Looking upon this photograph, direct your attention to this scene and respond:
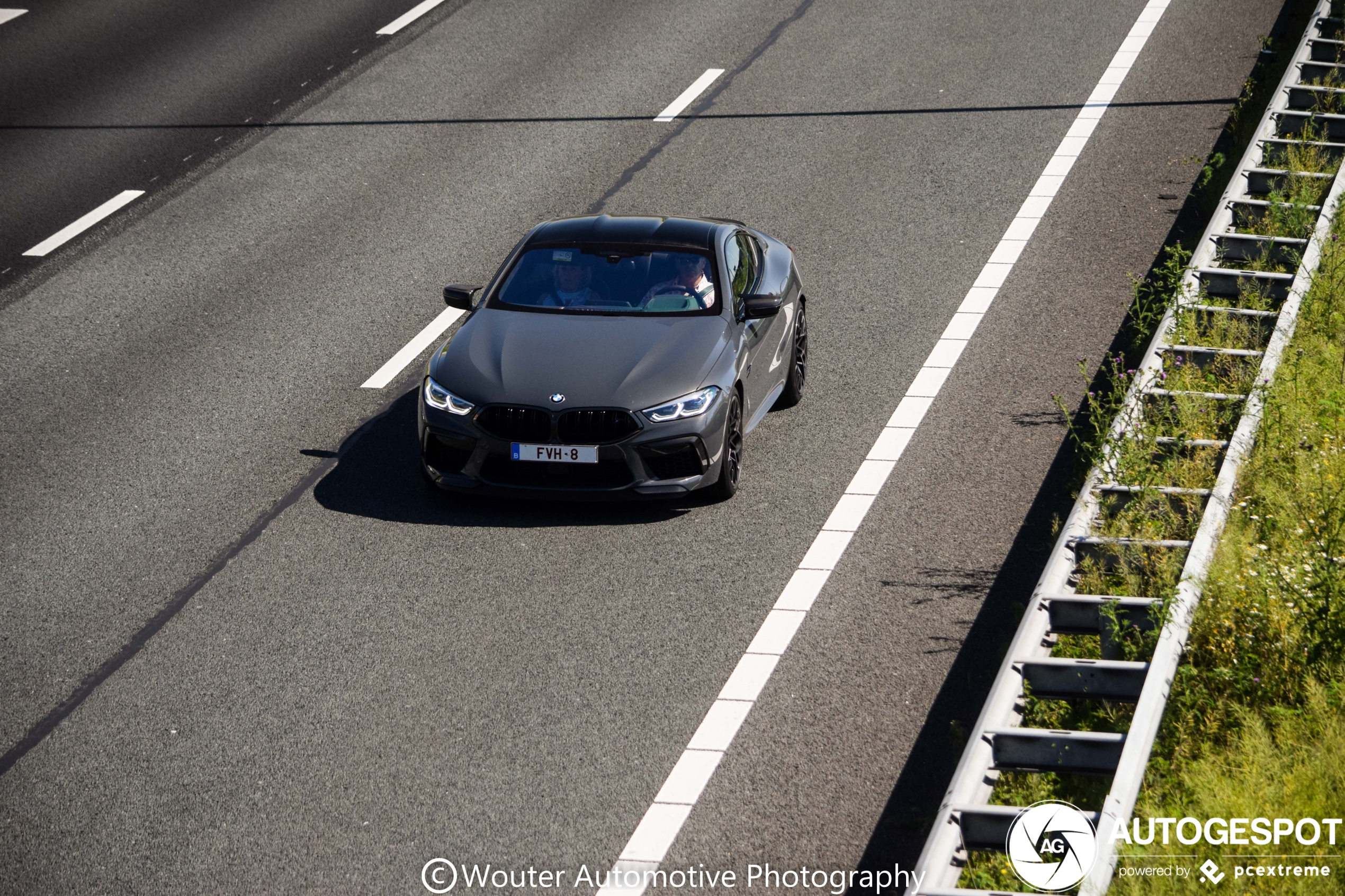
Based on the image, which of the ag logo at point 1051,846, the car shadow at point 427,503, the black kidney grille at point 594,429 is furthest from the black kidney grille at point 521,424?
the ag logo at point 1051,846

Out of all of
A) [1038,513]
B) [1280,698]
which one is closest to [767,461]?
[1038,513]

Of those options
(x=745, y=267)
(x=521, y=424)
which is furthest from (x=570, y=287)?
Result: (x=521, y=424)

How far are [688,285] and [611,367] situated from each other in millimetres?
1138

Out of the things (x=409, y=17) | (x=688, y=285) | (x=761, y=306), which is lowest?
(x=761, y=306)

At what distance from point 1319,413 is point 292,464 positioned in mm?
6572

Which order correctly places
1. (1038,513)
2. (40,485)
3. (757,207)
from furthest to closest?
(757,207) < (40,485) < (1038,513)

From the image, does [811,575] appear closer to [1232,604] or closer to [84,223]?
[1232,604]

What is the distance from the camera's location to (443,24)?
1908cm

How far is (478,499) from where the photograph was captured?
9.11 meters

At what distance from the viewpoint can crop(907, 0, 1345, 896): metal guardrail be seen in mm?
5320

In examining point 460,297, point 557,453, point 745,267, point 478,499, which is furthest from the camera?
point 745,267

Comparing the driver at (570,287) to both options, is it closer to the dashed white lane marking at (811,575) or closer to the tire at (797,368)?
the tire at (797,368)

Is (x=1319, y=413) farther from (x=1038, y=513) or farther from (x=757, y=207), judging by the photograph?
(x=757, y=207)

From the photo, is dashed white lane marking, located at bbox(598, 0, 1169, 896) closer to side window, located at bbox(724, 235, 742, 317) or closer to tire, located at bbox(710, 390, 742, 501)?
tire, located at bbox(710, 390, 742, 501)
